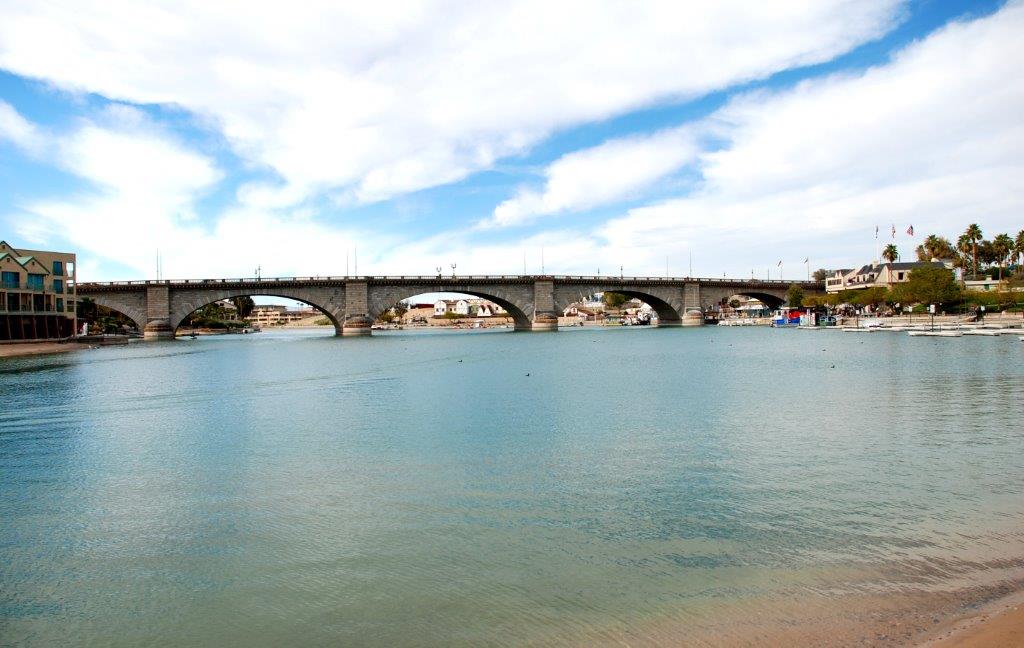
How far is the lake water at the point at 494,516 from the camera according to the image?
7914 millimetres

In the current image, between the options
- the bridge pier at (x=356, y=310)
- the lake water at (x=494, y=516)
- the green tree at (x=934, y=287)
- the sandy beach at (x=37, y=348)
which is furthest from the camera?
the bridge pier at (x=356, y=310)

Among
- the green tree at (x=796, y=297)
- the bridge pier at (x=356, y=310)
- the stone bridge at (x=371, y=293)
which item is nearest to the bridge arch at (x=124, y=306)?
the stone bridge at (x=371, y=293)

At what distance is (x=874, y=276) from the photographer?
121 m

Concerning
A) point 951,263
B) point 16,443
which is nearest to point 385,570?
point 16,443

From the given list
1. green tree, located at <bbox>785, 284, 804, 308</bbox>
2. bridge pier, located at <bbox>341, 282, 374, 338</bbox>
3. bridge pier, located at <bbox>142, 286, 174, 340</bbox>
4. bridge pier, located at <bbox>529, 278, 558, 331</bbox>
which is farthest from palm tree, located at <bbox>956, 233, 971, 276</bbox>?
bridge pier, located at <bbox>142, 286, 174, 340</bbox>

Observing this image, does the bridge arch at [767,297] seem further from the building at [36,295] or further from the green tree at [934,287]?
the building at [36,295]

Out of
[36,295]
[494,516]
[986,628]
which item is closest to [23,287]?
[36,295]

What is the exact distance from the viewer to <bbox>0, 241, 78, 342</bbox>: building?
68625 millimetres

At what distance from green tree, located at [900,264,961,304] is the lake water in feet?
230

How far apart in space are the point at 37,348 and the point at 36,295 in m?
10.7

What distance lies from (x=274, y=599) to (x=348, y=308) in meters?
85.7

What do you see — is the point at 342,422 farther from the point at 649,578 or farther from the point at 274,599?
the point at 649,578

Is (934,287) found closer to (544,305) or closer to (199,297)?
(544,305)

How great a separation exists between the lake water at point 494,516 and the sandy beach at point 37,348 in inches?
1762
